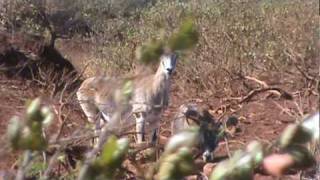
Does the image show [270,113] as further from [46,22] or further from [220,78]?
[46,22]

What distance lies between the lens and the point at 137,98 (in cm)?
429

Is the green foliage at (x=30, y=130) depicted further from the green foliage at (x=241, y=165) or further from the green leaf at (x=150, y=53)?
the green foliage at (x=241, y=165)

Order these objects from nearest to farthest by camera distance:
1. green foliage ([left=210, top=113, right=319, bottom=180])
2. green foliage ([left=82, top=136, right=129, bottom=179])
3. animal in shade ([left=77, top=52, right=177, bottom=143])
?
green foliage ([left=210, top=113, right=319, bottom=180]), green foliage ([left=82, top=136, right=129, bottom=179]), animal in shade ([left=77, top=52, right=177, bottom=143])

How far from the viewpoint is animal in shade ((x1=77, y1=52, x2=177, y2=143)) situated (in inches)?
63.7

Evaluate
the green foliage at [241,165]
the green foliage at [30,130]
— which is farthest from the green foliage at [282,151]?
the green foliage at [30,130]

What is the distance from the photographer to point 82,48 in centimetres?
1947

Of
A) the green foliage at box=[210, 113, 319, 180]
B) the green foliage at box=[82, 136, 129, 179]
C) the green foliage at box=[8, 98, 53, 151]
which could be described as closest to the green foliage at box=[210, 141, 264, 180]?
the green foliage at box=[210, 113, 319, 180]

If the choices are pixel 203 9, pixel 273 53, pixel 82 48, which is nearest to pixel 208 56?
pixel 273 53

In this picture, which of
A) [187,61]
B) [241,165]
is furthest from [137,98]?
[241,165]

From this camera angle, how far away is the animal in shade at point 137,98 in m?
1.62

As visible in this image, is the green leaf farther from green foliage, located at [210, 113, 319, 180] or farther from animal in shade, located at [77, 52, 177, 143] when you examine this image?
green foliage, located at [210, 113, 319, 180]

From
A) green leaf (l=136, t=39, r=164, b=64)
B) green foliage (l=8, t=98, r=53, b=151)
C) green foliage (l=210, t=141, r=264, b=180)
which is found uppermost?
green leaf (l=136, t=39, r=164, b=64)

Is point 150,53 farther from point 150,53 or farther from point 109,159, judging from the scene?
point 109,159

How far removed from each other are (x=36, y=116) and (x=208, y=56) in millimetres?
12329
